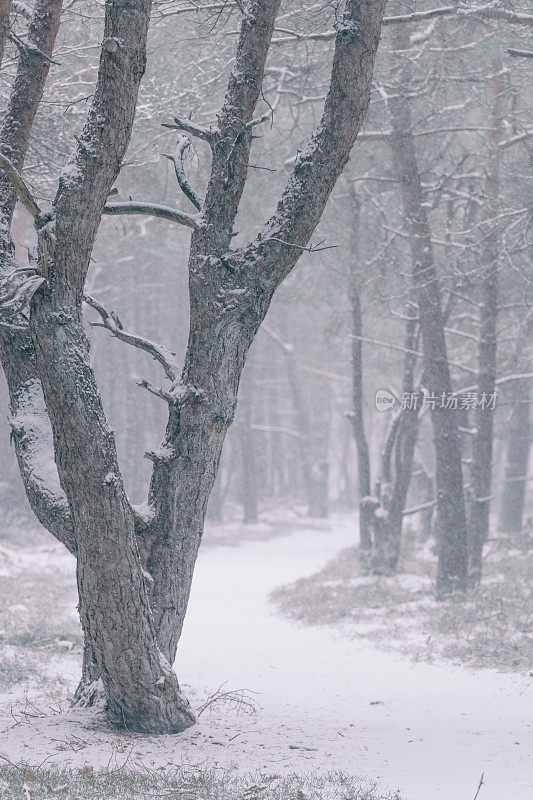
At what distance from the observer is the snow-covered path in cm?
475

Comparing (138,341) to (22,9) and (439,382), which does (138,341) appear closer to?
(22,9)

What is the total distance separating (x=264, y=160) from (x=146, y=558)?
9.95 meters

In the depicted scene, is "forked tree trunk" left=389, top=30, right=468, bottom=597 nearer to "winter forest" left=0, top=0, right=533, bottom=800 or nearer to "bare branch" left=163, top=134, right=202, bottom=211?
"winter forest" left=0, top=0, right=533, bottom=800

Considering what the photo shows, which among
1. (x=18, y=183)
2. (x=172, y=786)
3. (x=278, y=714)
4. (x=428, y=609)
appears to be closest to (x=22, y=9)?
(x=18, y=183)

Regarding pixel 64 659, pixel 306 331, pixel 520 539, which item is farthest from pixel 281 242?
pixel 306 331

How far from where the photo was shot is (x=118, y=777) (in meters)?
4.25

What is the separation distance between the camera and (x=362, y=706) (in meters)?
6.91

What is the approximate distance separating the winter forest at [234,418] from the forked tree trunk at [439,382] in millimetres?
42

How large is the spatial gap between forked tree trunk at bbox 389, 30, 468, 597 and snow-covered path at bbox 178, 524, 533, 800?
8.18ft

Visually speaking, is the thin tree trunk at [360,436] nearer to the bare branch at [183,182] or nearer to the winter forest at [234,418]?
the winter forest at [234,418]

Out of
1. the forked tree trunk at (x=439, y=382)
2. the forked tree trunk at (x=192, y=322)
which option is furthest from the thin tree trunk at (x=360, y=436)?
the forked tree trunk at (x=192, y=322)

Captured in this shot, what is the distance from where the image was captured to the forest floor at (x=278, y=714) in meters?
4.30

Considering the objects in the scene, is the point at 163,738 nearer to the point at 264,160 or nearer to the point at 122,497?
the point at 122,497

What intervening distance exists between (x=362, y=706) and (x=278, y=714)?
936 mm
